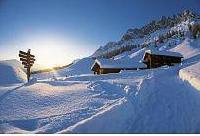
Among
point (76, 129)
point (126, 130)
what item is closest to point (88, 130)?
point (76, 129)

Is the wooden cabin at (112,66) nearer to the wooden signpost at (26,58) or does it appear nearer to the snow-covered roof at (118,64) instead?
the snow-covered roof at (118,64)

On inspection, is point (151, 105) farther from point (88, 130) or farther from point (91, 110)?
point (88, 130)

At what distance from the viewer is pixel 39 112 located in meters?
18.8

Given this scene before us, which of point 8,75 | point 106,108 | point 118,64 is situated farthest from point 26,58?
point 118,64

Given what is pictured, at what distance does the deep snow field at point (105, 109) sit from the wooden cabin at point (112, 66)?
3314 centimetres

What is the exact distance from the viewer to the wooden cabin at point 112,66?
5878 cm

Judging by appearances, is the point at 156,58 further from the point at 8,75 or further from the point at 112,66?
the point at 8,75

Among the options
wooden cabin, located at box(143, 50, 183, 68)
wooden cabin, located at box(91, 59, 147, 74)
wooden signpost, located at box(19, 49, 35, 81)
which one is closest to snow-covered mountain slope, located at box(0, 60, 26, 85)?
wooden signpost, located at box(19, 49, 35, 81)

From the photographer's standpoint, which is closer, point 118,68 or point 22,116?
point 22,116

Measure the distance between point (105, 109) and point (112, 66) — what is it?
41.0m

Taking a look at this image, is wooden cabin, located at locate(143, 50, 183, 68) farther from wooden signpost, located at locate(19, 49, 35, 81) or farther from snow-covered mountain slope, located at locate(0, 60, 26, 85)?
wooden signpost, located at locate(19, 49, 35, 81)

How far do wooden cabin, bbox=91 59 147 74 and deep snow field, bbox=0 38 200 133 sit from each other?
33.1 metres

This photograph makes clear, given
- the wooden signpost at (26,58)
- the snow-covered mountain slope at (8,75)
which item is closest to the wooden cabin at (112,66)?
the snow-covered mountain slope at (8,75)

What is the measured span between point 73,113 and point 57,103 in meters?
2.73
